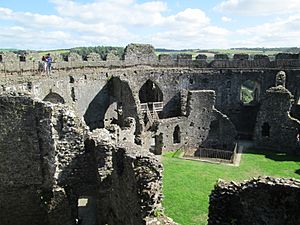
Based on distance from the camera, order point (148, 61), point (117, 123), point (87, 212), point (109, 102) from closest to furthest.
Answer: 1. point (87, 212)
2. point (109, 102)
3. point (117, 123)
4. point (148, 61)

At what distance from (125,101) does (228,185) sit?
18615 mm

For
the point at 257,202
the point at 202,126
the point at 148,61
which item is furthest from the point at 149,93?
the point at 257,202

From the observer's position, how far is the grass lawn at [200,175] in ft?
55.2

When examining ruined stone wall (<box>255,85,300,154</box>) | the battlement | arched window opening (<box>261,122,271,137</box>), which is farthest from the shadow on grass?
the battlement

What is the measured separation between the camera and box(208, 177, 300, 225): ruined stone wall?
27.0 ft

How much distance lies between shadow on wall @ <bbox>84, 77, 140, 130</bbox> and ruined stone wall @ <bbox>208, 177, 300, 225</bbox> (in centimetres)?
1699

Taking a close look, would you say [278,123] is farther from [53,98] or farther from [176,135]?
[53,98]

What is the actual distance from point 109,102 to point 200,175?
451 inches

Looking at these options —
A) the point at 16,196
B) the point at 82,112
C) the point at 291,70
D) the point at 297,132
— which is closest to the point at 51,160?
the point at 16,196

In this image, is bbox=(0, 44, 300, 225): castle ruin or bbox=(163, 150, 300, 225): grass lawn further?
bbox=(163, 150, 300, 225): grass lawn

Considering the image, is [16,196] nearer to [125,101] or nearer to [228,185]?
[228,185]

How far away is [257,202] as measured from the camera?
8781mm

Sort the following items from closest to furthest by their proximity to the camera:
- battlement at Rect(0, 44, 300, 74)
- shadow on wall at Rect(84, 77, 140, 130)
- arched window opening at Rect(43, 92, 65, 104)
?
arched window opening at Rect(43, 92, 65, 104) < shadow on wall at Rect(84, 77, 140, 130) < battlement at Rect(0, 44, 300, 74)

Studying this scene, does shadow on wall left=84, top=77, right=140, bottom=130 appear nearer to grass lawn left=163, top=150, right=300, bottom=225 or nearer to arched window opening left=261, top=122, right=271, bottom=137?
grass lawn left=163, top=150, right=300, bottom=225
